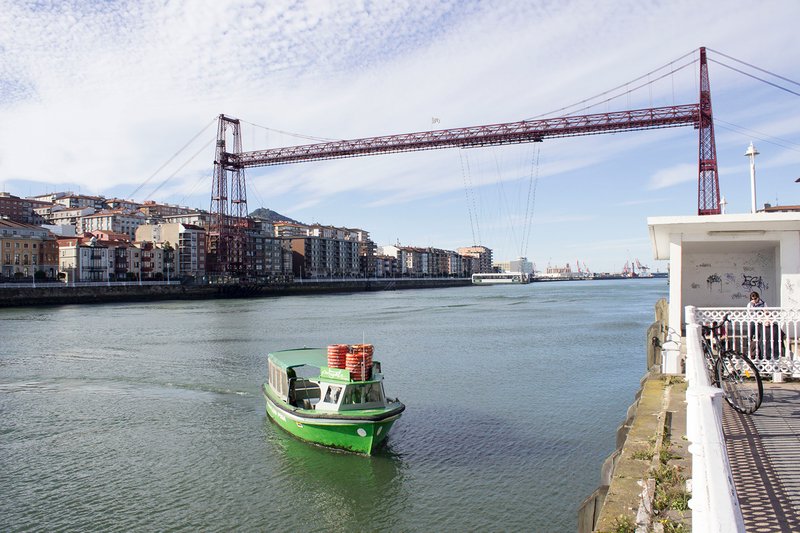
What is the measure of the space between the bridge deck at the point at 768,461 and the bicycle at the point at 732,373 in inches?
5.7

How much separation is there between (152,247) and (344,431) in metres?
89.3

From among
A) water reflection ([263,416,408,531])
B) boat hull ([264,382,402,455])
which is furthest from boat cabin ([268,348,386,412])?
water reflection ([263,416,408,531])

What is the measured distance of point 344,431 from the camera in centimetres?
1145

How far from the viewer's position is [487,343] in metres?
30.0

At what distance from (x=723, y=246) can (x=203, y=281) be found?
263 ft

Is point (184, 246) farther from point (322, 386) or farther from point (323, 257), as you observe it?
point (322, 386)

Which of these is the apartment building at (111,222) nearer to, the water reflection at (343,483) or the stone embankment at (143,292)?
the stone embankment at (143,292)

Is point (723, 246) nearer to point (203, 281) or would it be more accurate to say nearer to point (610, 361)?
point (610, 361)

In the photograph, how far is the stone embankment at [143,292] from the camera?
198 ft

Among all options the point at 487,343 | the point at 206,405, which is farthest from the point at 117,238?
the point at 206,405

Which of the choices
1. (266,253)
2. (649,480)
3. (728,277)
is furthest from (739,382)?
(266,253)

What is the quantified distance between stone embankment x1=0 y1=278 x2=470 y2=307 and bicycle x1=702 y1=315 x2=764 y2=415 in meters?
66.4

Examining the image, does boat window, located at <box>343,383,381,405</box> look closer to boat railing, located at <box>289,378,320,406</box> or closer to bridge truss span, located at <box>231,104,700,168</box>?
boat railing, located at <box>289,378,320,406</box>

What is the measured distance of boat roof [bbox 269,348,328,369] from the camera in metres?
13.5
